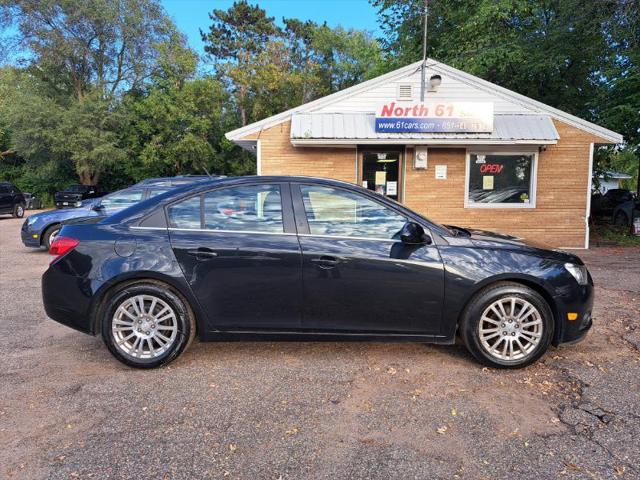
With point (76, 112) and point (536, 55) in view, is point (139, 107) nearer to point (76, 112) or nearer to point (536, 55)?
point (76, 112)

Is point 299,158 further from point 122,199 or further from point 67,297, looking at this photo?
point 67,297

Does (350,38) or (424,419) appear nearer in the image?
(424,419)

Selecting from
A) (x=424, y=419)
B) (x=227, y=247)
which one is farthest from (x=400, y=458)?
(x=227, y=247)

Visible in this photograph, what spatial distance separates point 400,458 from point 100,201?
8993 mm

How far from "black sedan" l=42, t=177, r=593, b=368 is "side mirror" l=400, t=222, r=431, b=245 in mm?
10

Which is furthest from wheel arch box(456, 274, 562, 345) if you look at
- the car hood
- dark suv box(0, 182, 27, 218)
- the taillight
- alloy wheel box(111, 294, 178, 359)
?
dark suv box(0, 182, 27, 218)

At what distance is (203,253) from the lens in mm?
3814

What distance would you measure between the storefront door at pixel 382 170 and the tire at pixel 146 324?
830 cm

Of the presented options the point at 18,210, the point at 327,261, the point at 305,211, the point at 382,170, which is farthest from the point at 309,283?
the point at 18,210

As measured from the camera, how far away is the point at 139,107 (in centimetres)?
2992

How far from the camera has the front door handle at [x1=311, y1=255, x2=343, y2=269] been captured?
3770 millimetres

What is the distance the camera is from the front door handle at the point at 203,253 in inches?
150

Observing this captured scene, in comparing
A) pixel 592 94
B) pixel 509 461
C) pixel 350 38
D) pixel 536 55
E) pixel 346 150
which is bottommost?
pixel 509 461

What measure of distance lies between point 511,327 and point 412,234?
1152 millimetres
